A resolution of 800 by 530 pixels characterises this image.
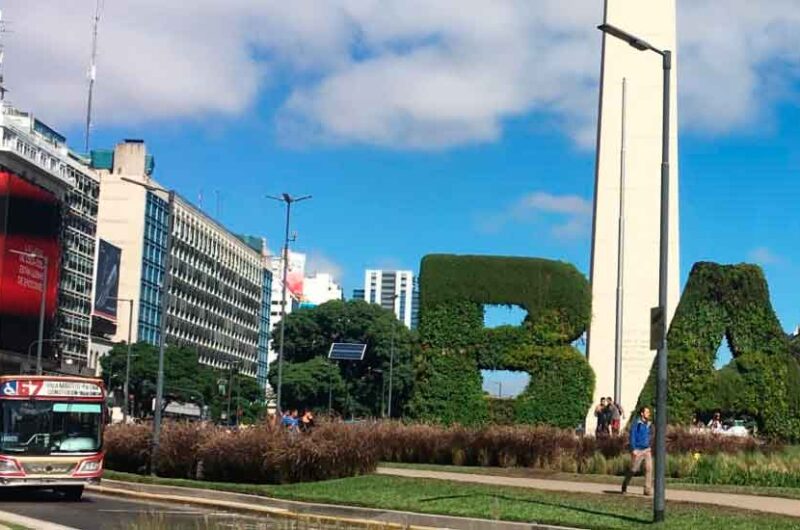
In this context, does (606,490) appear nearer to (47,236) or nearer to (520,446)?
(520,446)

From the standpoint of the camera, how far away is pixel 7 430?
23125 mm

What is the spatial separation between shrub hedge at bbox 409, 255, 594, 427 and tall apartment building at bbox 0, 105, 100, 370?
170 feet

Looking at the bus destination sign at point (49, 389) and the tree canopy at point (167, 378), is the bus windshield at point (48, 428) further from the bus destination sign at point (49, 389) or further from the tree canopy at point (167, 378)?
the tree canopy at point (167, 378)

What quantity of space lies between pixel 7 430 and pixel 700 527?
14.4 meters

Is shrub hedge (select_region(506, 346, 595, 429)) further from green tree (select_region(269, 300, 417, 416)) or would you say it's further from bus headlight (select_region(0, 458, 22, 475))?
green tree (select_region(269, 300, 417, 416))

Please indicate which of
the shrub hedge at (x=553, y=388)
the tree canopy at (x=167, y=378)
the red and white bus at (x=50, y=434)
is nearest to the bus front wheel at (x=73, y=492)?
the red and white bus at (x=50, y=434)

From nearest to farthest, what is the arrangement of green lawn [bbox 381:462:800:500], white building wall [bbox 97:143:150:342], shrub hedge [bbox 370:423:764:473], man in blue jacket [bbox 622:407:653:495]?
1. man in blue jacket [bbox 622:407:653:495]
2. green lawn [bbox 381:462:800:500]
3. shrub hedge [bbox 370:423:764:473]
4. white building wall [bbox 97:143:150:342]

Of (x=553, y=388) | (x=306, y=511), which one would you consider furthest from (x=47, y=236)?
(x=306, y=511)

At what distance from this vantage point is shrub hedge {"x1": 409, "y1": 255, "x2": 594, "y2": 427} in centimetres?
3769

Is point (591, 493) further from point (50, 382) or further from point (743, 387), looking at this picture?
point (743, 387)

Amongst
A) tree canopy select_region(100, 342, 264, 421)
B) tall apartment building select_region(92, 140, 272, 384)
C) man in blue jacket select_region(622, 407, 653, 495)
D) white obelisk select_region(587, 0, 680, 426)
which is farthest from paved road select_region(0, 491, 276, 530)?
tall apartment building select_region(92, 140, 272, 384)

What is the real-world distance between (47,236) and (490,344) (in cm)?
6303

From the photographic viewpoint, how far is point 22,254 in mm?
85625

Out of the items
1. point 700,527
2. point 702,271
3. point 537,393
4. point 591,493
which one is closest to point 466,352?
point 537,393
